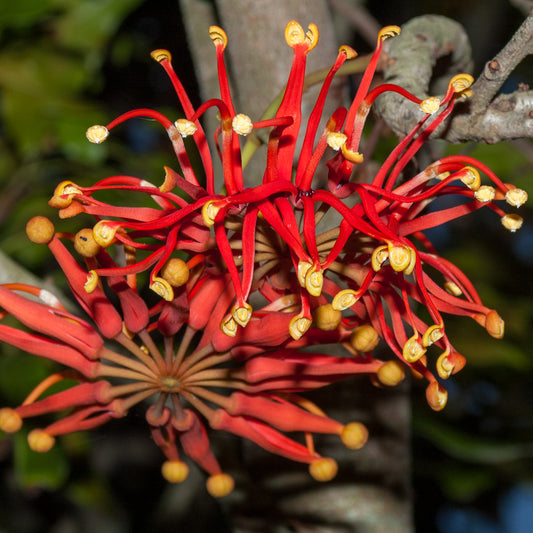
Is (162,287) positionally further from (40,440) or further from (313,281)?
(40,440)

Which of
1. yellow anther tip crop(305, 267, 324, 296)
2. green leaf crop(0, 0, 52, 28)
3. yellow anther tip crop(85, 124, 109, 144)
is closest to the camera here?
yellow anther tip crop(305, 267, 324, 296)

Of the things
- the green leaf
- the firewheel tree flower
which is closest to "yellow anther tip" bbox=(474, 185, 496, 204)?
the firewheel tree flower

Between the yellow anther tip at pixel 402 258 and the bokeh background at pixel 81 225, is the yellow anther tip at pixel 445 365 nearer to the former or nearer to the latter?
the yellow anther tip at pixel 402 258

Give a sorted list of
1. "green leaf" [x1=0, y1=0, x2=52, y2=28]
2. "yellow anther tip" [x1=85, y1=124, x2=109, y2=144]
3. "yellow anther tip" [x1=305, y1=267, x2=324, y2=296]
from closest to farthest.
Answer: "yellow anther tip" [x1=305, y1=267, x2=324, y2=296] → "yellow anther tip" [x1=85, y1=124, x2=109, y2=144] → "green leaf" [x1=0, y1=0, x2=52, y2=28]

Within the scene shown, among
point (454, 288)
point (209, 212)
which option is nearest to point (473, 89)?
point (454, 288)

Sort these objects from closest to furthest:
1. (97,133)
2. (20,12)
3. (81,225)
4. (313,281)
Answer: (313,281), (97,133), (81,225), (20,12)

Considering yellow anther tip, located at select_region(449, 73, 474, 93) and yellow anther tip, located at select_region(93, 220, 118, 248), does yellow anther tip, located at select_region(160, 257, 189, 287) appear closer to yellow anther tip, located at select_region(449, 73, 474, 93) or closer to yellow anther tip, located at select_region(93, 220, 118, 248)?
yellow anther tip, located at select_region(93, 220, 118, 248)

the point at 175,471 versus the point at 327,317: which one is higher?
the point at 327,317

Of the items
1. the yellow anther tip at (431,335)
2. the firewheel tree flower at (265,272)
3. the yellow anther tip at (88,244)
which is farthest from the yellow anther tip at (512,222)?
the yellow anther tip at (88,244)
